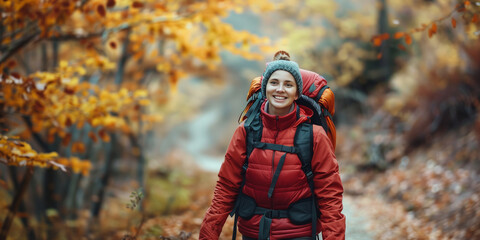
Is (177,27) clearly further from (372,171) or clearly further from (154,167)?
(154,167)

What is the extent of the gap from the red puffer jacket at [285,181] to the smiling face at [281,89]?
92 mm

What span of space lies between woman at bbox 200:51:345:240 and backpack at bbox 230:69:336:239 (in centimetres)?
1

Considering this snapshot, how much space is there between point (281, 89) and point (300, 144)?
39 cm

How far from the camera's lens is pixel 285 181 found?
8.09 ft

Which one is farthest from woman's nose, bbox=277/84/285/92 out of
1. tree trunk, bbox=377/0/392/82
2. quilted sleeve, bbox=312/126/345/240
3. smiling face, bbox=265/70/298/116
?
tree trunk, bbox=377/0/392/82

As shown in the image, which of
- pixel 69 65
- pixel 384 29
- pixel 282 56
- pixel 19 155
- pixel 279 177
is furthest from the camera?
pixel 384 29

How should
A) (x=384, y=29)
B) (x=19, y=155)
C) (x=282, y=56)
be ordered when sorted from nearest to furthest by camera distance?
(x=282, y=56) < (x=19, y=155) < (x=384, y=29)

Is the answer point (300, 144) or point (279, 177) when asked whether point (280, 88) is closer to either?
point (300, 144)

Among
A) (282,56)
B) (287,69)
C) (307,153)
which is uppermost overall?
(282,56)

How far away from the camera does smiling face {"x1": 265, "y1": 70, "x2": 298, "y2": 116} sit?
253 cm

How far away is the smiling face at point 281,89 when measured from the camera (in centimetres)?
253

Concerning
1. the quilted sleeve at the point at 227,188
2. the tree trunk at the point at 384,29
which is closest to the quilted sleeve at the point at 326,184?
the quilted sleeve at the point at 227,188

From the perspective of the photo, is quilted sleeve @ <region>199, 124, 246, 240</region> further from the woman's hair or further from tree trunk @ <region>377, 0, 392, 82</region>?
tree trunk @ <region>377, 0, 392, 82</region>

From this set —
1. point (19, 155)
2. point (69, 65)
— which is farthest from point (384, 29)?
point (19, 155)
